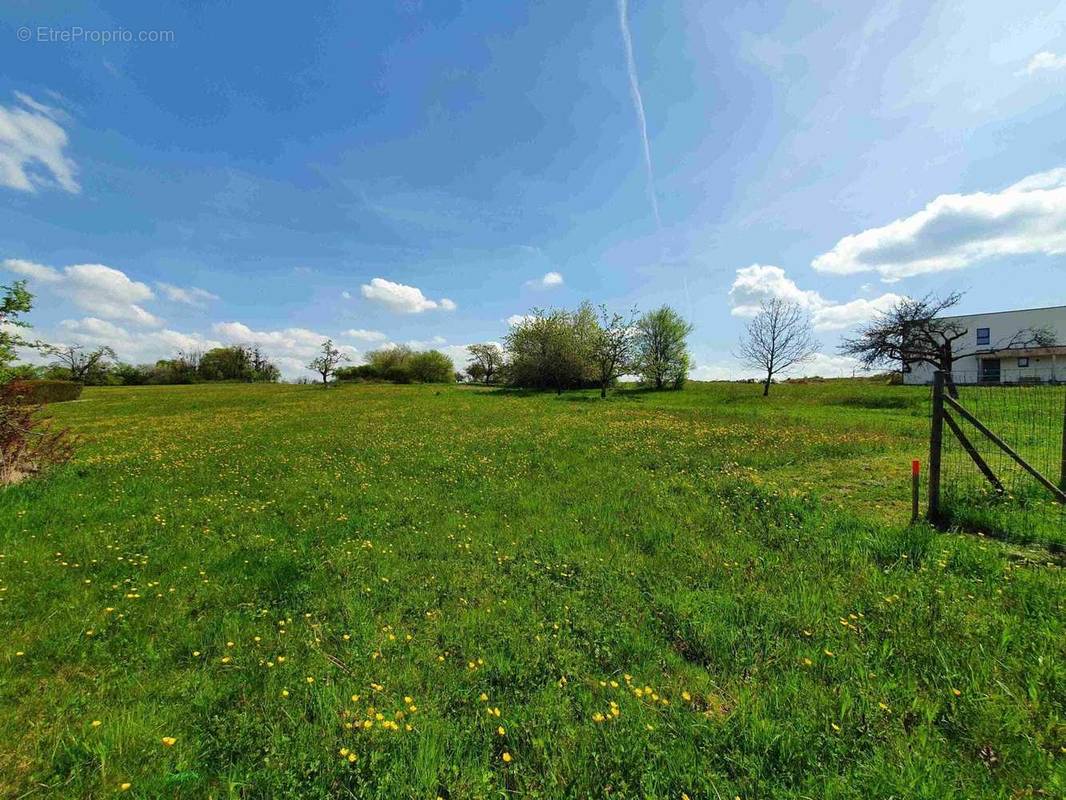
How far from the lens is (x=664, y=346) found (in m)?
58.6

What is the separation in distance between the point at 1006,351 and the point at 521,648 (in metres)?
82.8

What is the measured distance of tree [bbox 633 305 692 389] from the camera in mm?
56875

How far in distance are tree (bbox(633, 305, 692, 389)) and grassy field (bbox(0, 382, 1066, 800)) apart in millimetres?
48878

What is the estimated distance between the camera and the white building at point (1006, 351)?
176ft

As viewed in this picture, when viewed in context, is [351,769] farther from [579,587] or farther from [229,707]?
[579,587]

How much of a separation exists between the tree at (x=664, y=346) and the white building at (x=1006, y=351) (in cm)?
2927

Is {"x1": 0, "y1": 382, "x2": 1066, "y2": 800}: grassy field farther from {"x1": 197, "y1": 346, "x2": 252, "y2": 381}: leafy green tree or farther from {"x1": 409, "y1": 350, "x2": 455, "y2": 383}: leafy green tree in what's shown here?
{"x1": 197, "y1": 346, "x2": 252, "y2": 381}: leafy green tree

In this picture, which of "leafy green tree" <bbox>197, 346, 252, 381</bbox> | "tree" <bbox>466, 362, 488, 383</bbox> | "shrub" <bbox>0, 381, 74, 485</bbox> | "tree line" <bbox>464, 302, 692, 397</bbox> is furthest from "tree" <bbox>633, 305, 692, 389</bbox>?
"leafy green tree" <bbox>197, 346, 252, 381</bbox>

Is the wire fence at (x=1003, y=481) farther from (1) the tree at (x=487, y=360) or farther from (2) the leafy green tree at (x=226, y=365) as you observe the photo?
(2) the leafy green tree at (x=226, y=365)

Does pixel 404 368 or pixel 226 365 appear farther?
pixel 226 365

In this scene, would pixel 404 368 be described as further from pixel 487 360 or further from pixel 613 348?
pixel 613 348

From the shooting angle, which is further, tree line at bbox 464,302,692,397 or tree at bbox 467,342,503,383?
tree at bbox 467,342,503,383

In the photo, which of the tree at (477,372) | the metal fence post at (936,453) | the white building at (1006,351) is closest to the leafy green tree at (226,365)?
the tree at (477,372)

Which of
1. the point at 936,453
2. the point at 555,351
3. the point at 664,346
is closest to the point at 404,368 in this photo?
the point at 555,351
